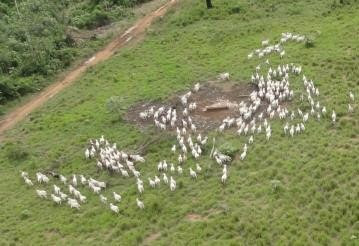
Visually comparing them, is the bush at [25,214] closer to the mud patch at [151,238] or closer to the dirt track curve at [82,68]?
the mud patch at [151,238]

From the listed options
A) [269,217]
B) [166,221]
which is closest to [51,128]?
[166,221]

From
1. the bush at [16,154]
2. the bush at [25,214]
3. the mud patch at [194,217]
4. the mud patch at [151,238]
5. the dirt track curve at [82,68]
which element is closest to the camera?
the mud patch at [151,238]

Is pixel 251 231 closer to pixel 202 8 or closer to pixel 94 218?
pixel 94 218

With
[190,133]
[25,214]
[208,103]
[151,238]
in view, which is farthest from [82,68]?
[151,238]

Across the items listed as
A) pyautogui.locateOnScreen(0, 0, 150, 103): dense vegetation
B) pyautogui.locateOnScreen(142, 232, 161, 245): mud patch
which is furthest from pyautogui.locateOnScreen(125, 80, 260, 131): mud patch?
pyautogui.locateOnScreen(0, 0, 150, 103): dense vegetation

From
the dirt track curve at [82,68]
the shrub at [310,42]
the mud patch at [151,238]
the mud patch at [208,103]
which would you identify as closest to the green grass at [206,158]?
the mud patch at [151,238]

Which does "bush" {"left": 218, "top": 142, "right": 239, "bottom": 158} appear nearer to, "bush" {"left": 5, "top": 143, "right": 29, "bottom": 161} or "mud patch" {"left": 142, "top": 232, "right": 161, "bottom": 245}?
"mud patch" {"left": 142, "top": 232, "right": 161, "bottom": 245}
